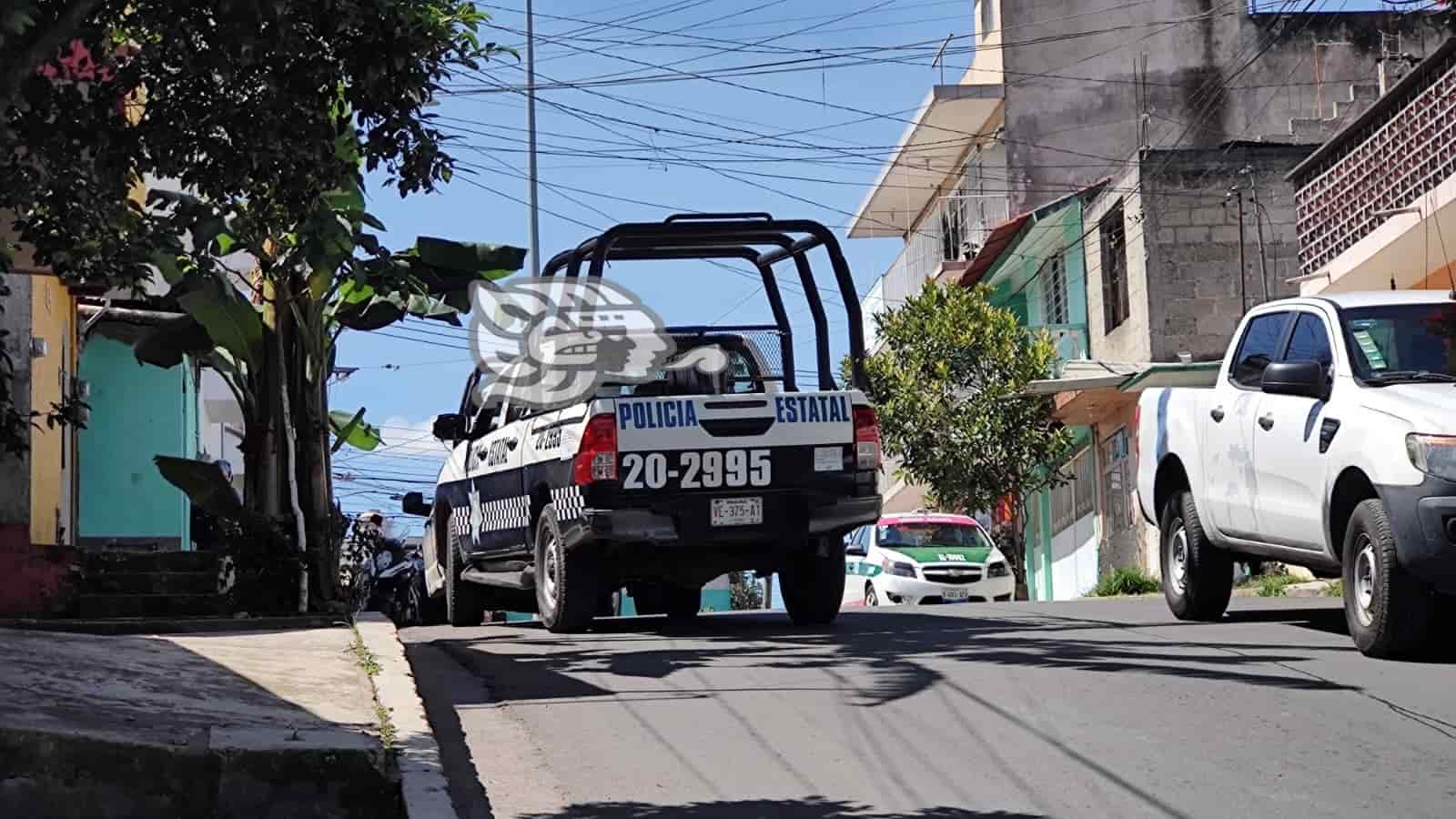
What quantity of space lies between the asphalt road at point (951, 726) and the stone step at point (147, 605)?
406cm

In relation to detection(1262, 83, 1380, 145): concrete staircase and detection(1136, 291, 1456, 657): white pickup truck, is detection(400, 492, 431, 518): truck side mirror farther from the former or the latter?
detection(1262, 83, 1380, 145): concrete staircase

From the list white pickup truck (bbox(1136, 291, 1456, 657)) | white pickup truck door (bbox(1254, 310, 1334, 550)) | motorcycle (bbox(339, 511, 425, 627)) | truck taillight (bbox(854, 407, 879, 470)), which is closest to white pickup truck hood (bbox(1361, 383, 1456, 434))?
white pickup truck (bbox(1136, 291, 1456, 657))

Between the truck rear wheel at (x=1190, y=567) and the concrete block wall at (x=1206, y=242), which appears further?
the concrete block wall at (x=1206, y=242)

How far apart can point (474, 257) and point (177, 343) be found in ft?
8.45

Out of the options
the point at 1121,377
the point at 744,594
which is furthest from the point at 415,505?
the point at 744,594

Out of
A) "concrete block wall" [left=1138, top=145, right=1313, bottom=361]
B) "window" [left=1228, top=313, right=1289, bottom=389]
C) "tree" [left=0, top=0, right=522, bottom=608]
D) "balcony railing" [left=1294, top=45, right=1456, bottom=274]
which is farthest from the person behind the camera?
"concrete block wall" [left=1138, top=145, right=1313, bottom=361]

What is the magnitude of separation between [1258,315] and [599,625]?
547 centimetres

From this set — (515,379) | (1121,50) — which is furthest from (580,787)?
(1121,50)

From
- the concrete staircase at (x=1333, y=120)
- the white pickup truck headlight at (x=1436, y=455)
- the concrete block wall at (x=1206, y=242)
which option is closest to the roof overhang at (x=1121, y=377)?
the concrete block wall at (x=1206, y=242)

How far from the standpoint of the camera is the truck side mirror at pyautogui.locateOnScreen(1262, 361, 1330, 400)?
11.3 metres

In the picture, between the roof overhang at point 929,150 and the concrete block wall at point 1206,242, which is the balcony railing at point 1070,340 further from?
the roof overhang at point 929,150

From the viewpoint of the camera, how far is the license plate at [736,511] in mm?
13438

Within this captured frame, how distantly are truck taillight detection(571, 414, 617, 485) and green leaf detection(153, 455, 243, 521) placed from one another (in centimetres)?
420

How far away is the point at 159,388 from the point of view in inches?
1080
